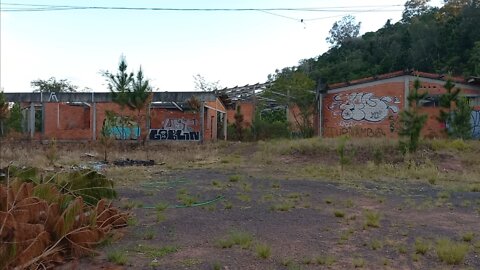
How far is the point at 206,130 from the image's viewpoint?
34031 millimetres

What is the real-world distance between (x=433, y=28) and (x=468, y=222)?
153ft

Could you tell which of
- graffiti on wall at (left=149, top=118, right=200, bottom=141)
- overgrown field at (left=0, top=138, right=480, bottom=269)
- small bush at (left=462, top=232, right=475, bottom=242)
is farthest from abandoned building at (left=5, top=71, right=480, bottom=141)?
small bush at (left=462, top=232, right=475, bottom=242)

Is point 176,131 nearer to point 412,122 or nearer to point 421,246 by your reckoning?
point 412,122

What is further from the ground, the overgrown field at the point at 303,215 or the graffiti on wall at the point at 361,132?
the graffiti on wall at the point at 361,132

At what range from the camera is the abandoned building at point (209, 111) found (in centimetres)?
2672

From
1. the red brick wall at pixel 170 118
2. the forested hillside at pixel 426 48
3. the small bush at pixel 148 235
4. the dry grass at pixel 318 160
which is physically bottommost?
the small bush at pixel 148 235

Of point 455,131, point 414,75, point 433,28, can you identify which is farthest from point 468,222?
point 433,28

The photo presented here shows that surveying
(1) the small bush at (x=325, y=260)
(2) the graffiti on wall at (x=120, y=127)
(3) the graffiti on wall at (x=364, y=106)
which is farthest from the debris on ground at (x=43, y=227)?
(3) the graffiti on wall at (x=364, y=106)

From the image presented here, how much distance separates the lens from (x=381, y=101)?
27156mm

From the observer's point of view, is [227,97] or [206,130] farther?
[227,97]

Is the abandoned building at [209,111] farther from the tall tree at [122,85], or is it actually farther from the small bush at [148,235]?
the small bush at [148,235]

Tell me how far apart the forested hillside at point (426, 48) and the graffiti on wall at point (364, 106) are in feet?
57.1

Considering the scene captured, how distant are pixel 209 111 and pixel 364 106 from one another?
12.2 m

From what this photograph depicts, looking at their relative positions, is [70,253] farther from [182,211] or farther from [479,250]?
[479,250]
